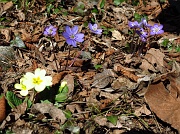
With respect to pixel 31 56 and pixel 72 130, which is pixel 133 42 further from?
pixel 72 130

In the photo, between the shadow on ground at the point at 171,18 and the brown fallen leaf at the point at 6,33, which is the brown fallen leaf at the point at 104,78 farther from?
the shadow on ground at the point at 171,18

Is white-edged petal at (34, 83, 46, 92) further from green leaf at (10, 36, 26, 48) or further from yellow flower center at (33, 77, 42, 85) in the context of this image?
green leaf at (10, 36, 26, 48)

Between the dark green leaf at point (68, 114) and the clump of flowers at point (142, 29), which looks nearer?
the dark green leaf at point (68, 114)

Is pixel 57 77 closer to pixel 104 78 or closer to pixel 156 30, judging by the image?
pixel 104 78

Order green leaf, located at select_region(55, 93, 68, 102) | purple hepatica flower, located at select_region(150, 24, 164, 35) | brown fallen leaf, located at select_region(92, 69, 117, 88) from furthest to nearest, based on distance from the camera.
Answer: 1. purple hepatica flower, located at select_region(150, 24, 164, 35)
2. brown fallen leaf, located at select_region(92, 69, 117, 88)
3. green leaf, located at select_region(55, 93, 68, 102)

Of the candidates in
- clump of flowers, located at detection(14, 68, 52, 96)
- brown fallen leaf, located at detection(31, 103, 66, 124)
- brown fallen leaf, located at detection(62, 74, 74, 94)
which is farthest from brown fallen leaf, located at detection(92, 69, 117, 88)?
clump of flowers, located at detection(14, 68, 52, 96)

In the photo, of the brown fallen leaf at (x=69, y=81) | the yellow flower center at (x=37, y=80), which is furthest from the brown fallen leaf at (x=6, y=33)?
the yellow flower center at (x=37, y=80)
